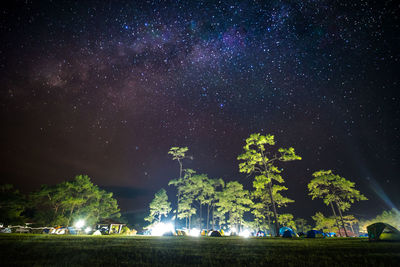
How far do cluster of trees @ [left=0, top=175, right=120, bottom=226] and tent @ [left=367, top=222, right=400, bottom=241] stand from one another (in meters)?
38.8

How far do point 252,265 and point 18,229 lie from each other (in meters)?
38.9

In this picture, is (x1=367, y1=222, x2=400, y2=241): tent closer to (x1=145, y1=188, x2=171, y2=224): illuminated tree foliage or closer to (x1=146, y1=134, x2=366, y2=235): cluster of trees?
(x1=146, y1=134, x2=366, y2=235): cluster of trees

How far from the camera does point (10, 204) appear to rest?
1026 inches

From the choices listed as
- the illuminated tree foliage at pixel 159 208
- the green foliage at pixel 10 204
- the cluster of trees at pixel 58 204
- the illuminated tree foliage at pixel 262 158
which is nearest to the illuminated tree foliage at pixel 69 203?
the cluster of trees at pixel 58 204

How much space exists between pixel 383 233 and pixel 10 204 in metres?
40.2

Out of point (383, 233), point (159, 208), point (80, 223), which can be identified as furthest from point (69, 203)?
point (383, 233)

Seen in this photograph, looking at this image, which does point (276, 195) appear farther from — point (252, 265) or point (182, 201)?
point (252, 265)

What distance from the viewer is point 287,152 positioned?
17.9m

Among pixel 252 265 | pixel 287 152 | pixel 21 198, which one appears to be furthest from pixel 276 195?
pixel 21 198

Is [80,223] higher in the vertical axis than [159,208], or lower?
lower

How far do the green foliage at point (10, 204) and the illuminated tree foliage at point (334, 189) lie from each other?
4179cm

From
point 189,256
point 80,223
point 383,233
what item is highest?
point 80,223

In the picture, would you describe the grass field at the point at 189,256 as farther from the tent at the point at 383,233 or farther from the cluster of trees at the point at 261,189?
the cluster of trees at the point at 261,189

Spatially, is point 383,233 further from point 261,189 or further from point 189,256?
point 261,189
